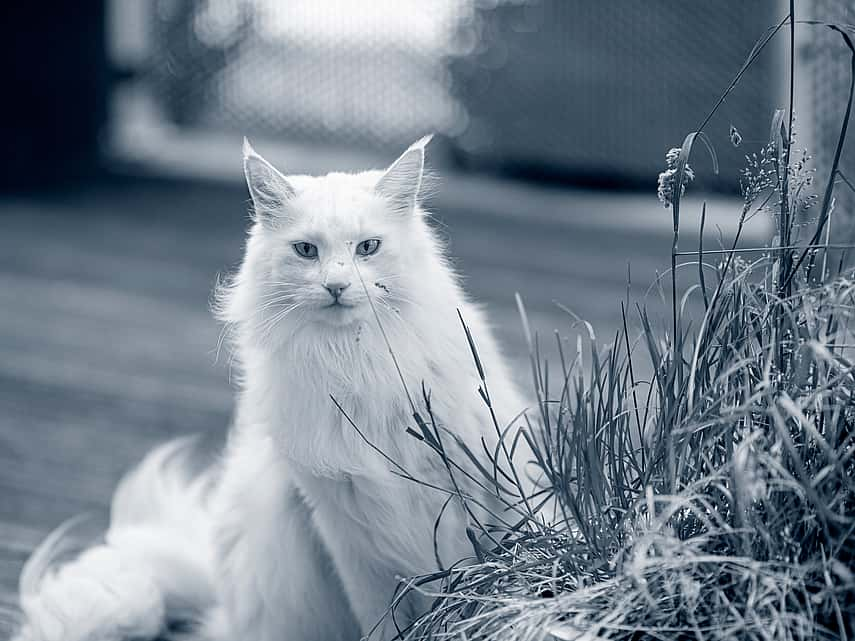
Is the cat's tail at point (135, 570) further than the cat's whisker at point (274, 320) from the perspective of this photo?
Yes

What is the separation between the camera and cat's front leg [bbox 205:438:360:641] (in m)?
1.56

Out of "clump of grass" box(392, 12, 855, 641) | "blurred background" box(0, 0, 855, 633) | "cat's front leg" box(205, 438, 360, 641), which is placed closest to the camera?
"clump of grass" box(392, 12, 855, 641)

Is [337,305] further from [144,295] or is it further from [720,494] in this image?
[144,295]

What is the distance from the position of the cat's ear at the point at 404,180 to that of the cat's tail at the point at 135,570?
0.65 m

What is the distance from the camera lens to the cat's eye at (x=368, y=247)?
1.39m

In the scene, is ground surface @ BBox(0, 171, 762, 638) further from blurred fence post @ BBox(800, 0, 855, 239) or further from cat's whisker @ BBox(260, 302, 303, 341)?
blurred fence post @ BBox(800, 0, 855, 239)

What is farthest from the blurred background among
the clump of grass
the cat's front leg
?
the clump of grass

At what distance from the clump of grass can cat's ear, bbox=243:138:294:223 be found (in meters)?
0.35

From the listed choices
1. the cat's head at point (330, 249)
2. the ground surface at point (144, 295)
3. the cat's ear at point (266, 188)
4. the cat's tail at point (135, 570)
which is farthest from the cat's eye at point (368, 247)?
the cat's tail at point (135, 570)

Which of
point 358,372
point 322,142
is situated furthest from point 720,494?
point 322,142

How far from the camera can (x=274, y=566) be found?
1.59 meters

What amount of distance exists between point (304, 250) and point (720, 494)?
57 centimetres

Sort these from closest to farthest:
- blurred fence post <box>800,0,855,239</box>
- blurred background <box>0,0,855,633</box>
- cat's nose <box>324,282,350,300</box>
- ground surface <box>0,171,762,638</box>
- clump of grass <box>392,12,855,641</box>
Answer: clump of grass <box>392,12,855,641</box>, cat's nose <box>324,282,350,300</box>, blurred fence post <box>800,0,855,239</box>, ground surface <box>0,171,762,638</box>, blurred background <box>0,0,855,633</box>

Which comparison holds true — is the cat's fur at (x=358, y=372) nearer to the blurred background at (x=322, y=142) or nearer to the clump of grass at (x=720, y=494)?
the clump of grass at (x=720, y=494)
